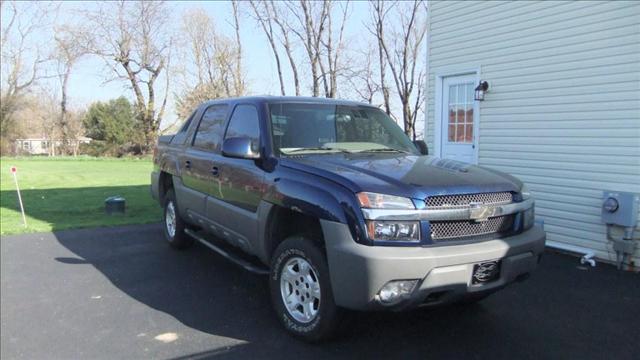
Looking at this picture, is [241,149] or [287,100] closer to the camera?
[241,149]

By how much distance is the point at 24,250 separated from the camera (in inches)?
269

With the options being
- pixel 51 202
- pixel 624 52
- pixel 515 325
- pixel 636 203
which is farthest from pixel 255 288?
pixel 51 202

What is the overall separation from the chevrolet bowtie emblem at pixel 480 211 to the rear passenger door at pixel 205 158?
8.25 ft

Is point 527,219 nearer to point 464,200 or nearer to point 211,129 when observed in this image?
point 464,200

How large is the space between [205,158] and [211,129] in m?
0.39

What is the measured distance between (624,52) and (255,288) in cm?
520

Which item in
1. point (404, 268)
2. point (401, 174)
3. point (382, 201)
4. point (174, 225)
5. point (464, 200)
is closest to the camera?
point (404, 268)

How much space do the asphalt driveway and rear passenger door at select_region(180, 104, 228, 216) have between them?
95 cm

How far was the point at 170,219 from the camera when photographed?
6.67m

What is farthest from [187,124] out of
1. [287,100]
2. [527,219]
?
[527,219]

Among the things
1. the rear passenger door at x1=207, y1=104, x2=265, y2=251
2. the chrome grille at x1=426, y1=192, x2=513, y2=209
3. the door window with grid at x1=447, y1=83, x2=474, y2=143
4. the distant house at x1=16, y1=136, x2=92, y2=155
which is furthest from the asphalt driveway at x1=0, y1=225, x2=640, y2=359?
the distant house at x1=16, y1=136, x2=92, y2=155

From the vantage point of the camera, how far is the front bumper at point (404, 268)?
3.10 metres

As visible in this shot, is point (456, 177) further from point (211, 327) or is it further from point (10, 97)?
point (10, 97)

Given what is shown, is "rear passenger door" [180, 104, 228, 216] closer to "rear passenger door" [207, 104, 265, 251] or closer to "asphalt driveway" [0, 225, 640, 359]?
"rear passenger door" [207, 104, 265, 251]
